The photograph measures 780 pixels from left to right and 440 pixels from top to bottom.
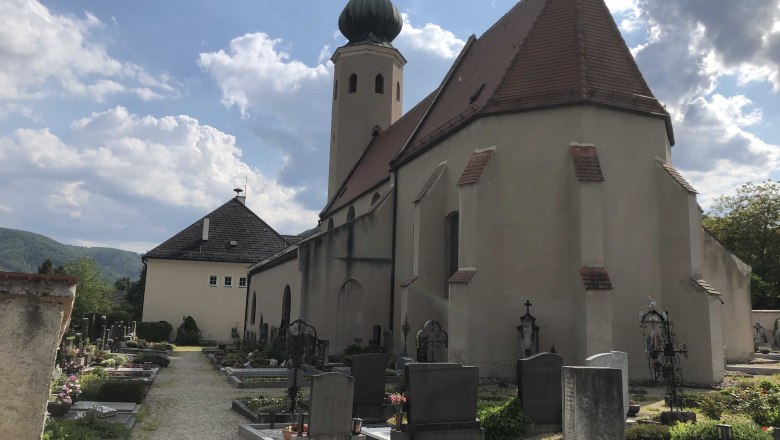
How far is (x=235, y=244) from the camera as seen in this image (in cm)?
4466

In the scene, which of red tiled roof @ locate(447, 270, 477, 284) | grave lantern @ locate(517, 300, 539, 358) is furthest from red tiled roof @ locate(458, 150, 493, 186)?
grave lantern @ locate(517, 300, 539, 358)

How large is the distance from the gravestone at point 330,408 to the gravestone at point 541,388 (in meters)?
2.99

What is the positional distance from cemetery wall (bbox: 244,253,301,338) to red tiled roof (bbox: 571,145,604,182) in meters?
11.3

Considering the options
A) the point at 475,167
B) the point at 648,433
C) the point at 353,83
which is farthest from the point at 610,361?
the point at 353,83

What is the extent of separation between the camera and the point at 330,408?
8.73 meters

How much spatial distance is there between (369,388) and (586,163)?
874 centimetres

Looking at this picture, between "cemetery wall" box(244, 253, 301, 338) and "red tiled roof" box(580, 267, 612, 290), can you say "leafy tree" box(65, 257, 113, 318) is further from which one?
"red tiled roof" box(580, 267, 612, 290)

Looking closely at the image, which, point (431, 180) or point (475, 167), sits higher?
point (431, 180)

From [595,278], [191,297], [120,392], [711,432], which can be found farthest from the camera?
[191,297]

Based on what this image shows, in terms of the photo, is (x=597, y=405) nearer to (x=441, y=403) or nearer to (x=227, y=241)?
(x=441, y=403)

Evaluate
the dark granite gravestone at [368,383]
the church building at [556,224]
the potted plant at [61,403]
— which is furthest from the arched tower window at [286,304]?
the dark granite gravestone at [368,383]

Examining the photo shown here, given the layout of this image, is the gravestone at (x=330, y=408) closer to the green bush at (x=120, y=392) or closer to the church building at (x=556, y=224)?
the green bush at (x=120, y=392)

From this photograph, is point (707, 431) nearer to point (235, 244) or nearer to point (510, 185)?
point (510, 185)

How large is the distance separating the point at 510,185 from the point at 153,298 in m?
33.3
